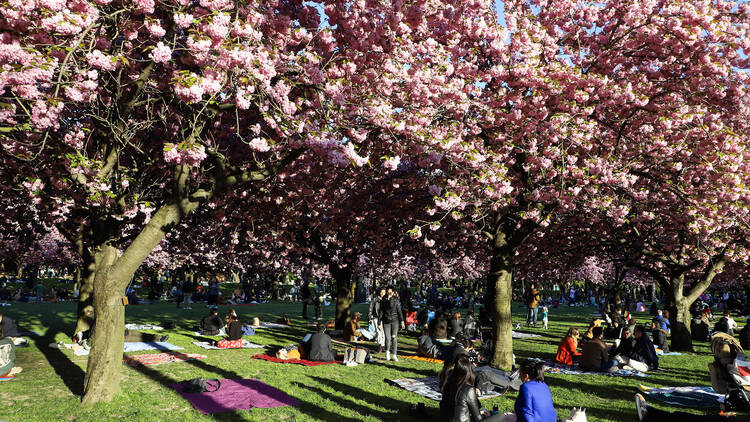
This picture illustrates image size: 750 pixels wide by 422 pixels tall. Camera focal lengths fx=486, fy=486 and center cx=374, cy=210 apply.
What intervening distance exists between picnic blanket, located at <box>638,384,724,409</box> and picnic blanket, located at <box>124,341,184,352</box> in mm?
13870

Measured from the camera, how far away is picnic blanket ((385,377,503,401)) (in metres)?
10.9

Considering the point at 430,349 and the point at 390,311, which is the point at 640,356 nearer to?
the point at 430,349

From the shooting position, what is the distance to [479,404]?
745cm

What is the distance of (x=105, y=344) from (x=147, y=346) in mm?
7160

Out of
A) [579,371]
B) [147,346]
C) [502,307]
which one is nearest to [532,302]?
[579,371]

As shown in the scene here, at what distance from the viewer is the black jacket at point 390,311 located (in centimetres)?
1564

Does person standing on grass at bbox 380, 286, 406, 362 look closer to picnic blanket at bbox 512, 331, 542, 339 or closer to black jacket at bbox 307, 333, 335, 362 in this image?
black jacket at bbox 307, 333, 335, 362

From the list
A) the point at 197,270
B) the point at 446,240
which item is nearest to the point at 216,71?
the point at 446,240

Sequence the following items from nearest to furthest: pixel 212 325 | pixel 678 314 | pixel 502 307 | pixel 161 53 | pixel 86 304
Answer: pixel 161 53 < pixel 502 307 < pixel 86 304 < pixel 212 325 < pixel 678 314

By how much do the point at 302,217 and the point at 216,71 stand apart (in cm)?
1135

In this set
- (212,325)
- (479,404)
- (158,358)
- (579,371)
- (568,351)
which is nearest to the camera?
(479,404)

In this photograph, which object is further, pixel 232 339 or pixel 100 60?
pixel 232 339

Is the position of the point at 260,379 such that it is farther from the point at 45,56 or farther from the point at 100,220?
the point at 45,56

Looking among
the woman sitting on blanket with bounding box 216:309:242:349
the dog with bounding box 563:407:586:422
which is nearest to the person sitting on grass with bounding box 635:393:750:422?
the dog with bounding box 563:407:586:422
